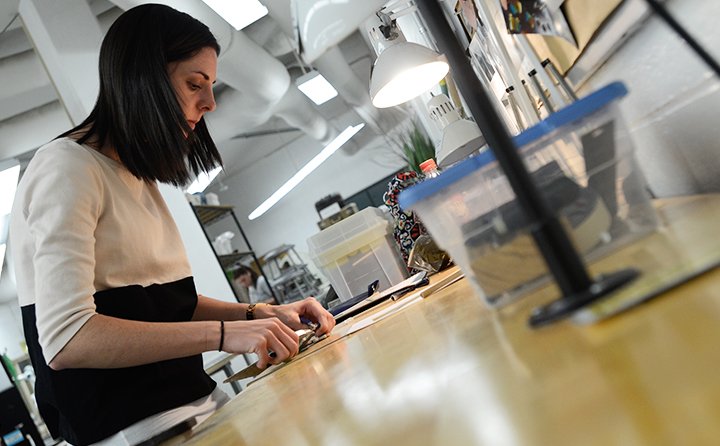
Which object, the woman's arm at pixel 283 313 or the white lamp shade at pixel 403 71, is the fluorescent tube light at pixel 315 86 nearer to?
the white lamp shade at pixel 403 71

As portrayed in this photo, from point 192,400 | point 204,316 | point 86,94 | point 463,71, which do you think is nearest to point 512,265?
point 463,71

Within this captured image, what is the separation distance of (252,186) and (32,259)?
10.0 meters

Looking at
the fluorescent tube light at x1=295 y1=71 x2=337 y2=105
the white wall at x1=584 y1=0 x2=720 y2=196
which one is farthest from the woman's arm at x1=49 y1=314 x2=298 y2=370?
the fluorescent tube light at x1=295 y1=71 x2=337 y2=105

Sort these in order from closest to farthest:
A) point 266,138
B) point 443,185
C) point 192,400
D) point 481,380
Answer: point 481,380, point 443,185, point 192,400, point 266,138

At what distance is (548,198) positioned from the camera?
1.79ft

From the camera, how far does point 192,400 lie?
127cm

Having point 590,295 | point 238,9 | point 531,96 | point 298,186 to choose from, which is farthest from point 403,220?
point 298,186

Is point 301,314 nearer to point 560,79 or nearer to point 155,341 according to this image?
point 155,341

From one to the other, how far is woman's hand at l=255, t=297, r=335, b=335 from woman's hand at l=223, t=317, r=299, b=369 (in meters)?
0.33

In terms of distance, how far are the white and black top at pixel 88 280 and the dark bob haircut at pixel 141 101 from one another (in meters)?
0.07

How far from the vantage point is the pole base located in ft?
1.43

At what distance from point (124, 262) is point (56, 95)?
13.7 feet

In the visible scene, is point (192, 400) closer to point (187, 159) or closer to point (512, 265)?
point (187, 159)

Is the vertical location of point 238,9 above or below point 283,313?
above
